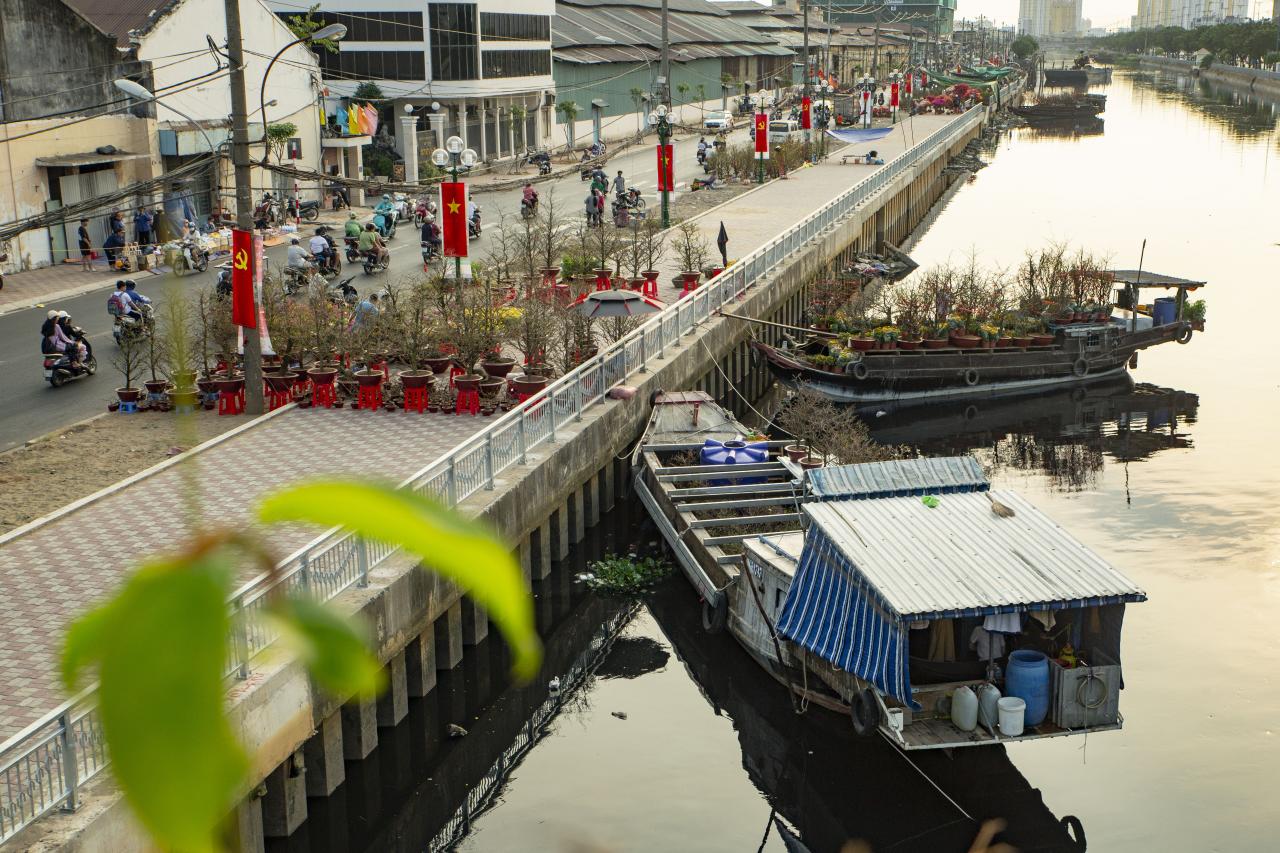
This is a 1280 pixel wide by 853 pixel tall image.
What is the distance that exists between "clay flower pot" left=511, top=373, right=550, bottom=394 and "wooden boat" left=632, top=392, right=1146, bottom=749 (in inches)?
166

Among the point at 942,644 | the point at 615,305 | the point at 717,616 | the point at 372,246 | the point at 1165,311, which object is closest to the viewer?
the point at 942,644

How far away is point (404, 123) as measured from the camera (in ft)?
208

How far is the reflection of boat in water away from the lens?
16234 mm

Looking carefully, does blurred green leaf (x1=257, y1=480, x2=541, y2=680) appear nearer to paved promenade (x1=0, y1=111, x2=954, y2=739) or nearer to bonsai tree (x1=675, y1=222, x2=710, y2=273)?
paved promenade (x1=0, y1=111, x2=954, y2=739)

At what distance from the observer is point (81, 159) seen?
42500 millimetres

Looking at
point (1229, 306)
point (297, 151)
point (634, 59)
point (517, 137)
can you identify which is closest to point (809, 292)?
point (1229, 306)

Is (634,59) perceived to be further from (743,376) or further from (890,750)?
(890,750)

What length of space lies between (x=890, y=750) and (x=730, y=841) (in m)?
2.77

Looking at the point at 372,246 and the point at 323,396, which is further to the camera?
the point at 372,246

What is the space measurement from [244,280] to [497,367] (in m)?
5.13

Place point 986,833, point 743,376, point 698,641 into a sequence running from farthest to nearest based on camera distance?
point 743,376 < point 698,641 < point 986,833

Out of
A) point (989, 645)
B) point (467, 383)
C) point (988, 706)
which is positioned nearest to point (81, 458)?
point (467, 383)

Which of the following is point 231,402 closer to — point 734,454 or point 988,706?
point 734,454

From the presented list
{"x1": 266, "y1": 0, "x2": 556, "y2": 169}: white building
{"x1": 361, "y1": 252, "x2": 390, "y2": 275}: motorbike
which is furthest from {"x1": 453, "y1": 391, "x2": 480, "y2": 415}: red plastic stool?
{"x1": 266, "y1": 0, "x2": 556, "y2": 169}: white building
